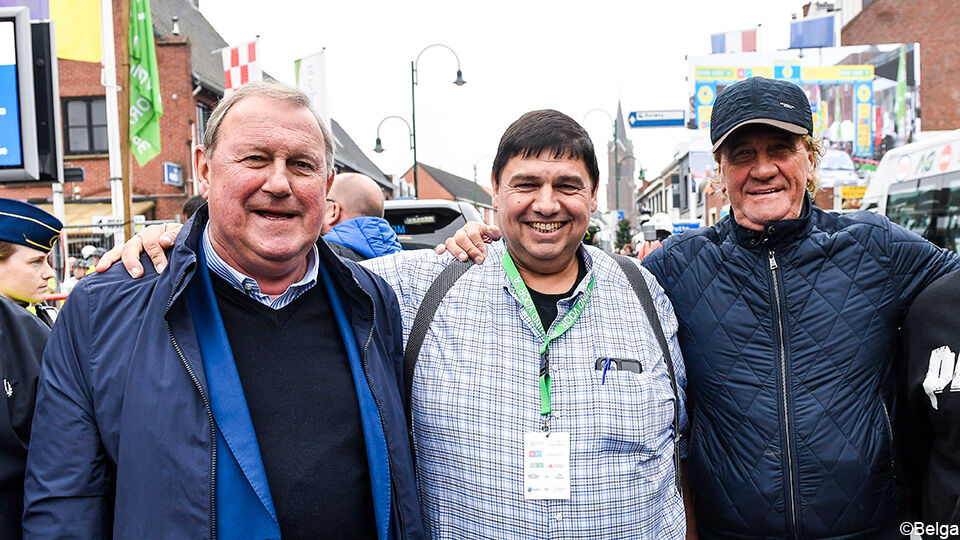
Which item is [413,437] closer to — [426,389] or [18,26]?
[426,389]

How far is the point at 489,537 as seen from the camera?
6.90 ft

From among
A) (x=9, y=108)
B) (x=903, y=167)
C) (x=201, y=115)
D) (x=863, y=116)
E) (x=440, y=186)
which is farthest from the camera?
(x=440, y=186)

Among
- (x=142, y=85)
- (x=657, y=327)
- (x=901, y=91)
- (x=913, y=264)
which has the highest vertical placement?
(x=901, y=91)

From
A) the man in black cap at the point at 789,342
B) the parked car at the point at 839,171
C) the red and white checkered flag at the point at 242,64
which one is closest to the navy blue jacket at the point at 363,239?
the man in black cap at the point at 789,342

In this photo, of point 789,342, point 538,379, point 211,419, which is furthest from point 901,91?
point 211,419

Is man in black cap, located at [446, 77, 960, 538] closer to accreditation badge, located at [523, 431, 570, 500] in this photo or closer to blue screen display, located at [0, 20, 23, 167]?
accreditation badge, located at [523, 431, 570, 500]

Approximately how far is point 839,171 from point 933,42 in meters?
9.28

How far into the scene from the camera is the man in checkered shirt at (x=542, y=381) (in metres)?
2.10

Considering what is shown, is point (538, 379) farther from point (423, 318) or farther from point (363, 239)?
point (363, 239)

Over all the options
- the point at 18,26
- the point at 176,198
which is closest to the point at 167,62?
the point at 176,198

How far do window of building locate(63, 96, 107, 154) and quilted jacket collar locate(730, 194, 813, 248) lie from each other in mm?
22289

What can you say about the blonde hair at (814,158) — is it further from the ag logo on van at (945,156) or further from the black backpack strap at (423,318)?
the ag logo on van at (945,156)

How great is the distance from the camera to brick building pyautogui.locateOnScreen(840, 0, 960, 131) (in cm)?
2656

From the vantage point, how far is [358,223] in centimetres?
404
